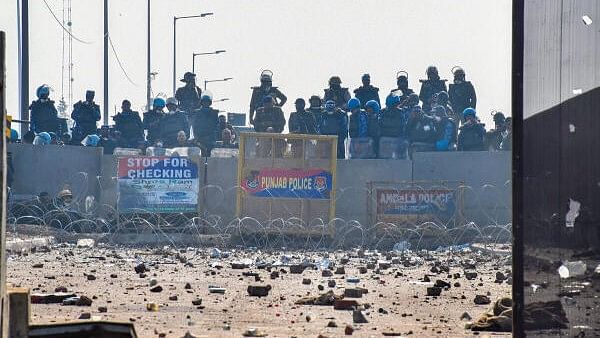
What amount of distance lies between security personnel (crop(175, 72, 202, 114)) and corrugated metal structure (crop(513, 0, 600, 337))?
2527 centimetres

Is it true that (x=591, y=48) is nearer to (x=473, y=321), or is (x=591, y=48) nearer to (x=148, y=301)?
(x=473, y=321)

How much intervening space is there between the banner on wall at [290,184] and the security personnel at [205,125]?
3.00 m

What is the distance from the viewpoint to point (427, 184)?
96.2 ft

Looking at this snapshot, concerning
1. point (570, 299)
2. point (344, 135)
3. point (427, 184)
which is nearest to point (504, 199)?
point (427, 184)

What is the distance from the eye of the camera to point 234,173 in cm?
3102

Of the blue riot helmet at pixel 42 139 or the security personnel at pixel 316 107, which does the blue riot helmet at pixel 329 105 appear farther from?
the blue riot helmet at pixel 42 139

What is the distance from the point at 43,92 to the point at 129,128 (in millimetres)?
2160

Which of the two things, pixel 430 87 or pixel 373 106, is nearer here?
pixel 373 106

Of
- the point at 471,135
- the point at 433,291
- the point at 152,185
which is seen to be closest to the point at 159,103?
the point at 152,185

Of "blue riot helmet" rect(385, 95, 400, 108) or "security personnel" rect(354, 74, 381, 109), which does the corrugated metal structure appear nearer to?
"blue riot helmet" rect(385, 95, 400, 108)

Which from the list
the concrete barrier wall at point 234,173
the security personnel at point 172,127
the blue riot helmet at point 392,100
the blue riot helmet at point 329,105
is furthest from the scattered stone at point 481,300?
the security personnel at point 172,127

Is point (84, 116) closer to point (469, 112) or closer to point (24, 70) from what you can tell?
point (24, 70)

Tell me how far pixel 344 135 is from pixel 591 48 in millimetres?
23198

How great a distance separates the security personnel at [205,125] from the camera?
106 ft
